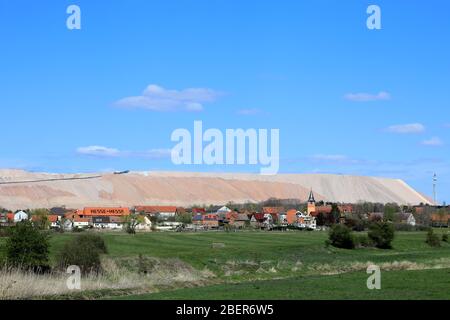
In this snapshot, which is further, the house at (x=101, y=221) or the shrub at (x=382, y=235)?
the house at (x=101, y=221)

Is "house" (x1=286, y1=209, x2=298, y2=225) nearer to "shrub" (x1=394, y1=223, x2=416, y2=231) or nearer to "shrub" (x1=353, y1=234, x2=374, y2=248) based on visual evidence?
"shrub" (x1=394, y1=223, x2=416, y2=231)

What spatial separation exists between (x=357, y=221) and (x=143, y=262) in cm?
8676

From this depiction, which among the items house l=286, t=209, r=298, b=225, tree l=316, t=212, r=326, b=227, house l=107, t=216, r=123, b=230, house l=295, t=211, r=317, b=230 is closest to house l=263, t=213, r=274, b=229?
house l=286, t=209, r=298, b=225

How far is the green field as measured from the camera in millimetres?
30772

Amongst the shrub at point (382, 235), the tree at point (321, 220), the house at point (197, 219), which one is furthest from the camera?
the house at point (197, 219)

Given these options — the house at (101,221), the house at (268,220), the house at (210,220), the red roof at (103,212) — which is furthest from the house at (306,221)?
the house at (101,221)

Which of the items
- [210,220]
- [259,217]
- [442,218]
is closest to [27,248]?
[210,220]

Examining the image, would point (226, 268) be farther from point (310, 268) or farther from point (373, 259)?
point (373, 259)

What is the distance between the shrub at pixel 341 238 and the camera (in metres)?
80.9

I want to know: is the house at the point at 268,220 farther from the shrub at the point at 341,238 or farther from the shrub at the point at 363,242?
the shrub at the point at 341,238

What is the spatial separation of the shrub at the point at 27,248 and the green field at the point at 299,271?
94 centimetres

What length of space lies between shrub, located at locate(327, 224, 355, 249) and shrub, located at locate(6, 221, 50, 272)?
44.5m
